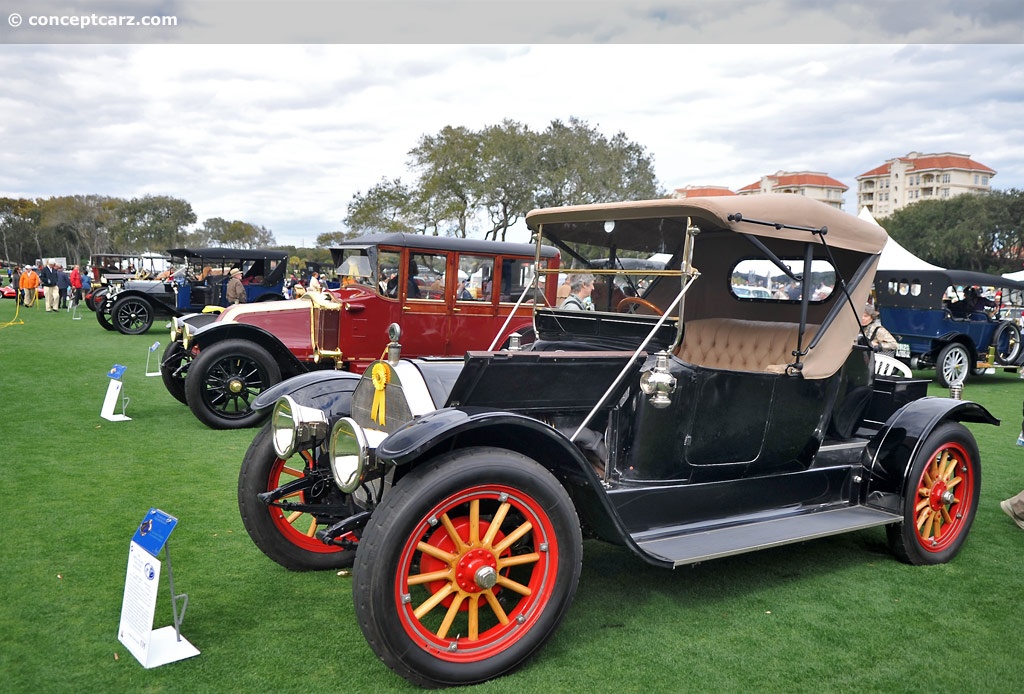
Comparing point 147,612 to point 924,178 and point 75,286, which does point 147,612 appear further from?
point 924,178

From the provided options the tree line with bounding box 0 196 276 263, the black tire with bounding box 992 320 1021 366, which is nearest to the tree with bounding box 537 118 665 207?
the black tire with bounding box 992 320 1021 366

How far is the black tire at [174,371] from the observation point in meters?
7.98

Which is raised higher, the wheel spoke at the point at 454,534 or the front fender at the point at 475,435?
the front fender at the point at 475,435

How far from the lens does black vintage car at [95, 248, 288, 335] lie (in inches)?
611

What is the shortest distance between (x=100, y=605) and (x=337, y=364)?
4.95 metres

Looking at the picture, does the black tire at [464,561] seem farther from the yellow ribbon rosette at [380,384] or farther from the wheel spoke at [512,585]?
the yellow ribbon rosette at [380,384]

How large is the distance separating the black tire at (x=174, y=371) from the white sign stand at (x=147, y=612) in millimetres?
5495

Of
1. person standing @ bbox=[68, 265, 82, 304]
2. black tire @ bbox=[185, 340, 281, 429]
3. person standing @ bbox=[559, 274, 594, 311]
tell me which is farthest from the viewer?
person standing @ bbox=[68, 265, 82, 304]

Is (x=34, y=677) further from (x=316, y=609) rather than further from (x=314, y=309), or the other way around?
(x=314, y=309)

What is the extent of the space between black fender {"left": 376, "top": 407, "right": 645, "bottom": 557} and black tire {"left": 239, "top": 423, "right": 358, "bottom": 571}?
0.57m

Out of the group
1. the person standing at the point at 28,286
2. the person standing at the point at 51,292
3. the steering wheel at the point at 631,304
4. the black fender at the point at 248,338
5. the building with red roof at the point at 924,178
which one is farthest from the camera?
the building with red roof at the point at 924,178

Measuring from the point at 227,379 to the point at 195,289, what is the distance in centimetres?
1039

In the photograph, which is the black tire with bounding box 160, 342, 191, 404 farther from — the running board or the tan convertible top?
the running board

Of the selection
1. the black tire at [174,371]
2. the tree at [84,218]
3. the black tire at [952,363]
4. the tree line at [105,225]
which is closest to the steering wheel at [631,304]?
the black tire at [174,371]
